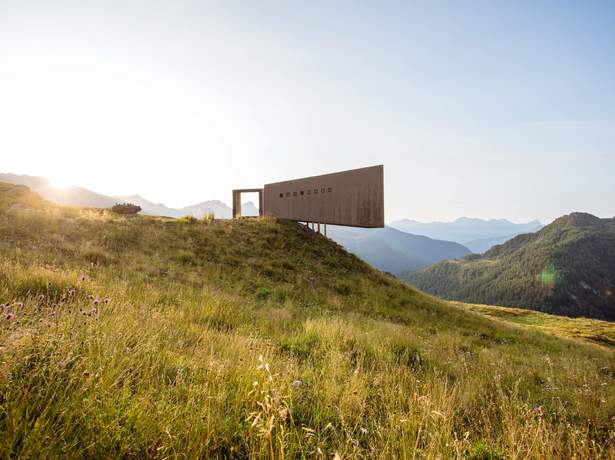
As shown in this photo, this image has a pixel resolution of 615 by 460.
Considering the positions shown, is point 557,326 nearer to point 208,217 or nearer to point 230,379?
point 208,217

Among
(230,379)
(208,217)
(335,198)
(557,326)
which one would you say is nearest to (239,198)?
(208,217)

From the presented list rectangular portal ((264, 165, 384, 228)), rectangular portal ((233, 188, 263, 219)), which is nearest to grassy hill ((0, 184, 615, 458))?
rectangular portal ((264, 165, 384, 228))

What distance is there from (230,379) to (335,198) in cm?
1674

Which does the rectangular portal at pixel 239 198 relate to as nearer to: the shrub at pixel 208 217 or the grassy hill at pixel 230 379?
the shrub at pixel 208 217

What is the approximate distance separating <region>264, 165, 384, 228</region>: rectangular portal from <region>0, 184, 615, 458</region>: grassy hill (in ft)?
20.8

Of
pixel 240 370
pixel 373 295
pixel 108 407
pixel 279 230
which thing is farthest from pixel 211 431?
pixel 279 230

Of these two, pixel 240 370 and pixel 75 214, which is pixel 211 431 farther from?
pixel 75 214

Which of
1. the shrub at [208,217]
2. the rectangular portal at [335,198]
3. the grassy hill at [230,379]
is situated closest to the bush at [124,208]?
the shrub at [208,217]

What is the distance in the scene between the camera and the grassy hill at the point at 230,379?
85.8 inches

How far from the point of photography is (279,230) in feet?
69.0

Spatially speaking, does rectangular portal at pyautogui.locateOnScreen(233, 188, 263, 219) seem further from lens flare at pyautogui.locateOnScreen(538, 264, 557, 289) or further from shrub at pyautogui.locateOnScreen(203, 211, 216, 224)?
lens flare at pyautogui.locateOnScreen(538, 264, 557, 289)

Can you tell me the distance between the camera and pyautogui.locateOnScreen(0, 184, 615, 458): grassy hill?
2180mm

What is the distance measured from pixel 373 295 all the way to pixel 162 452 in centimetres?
1399

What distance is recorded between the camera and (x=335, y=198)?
19.3 meters
